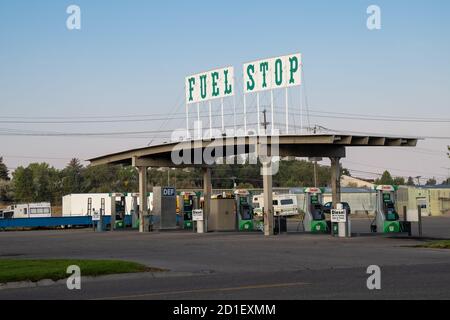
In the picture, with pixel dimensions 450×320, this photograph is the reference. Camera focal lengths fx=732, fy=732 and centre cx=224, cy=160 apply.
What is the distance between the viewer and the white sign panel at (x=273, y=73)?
3962 cm

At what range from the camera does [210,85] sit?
148ft

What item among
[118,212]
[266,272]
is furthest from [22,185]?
[266,272]

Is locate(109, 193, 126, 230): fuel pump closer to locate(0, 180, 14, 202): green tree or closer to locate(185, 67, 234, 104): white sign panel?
locate(185, 67, 234, 104): white sign panel

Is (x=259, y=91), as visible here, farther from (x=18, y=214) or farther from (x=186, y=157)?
(x=18, y=214)

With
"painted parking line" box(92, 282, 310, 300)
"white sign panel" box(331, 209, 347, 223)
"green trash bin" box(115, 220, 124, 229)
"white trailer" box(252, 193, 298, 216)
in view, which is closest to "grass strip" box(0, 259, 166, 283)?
"painted parking line" box(92, 282, 310, 300)

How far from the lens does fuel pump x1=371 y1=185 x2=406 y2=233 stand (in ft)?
123

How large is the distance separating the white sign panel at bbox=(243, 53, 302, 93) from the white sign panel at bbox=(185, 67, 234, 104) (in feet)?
6.32

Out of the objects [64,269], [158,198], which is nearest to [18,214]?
[158,198]

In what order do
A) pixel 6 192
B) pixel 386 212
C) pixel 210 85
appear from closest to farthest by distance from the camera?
pixel 386 212
pixel 210 85
pixel 6 192

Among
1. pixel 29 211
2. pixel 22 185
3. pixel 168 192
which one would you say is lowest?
pixel 29 211

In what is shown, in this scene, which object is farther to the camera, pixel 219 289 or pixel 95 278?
pixel 95 278

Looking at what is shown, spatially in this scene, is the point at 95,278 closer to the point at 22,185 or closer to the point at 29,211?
the point at 29,211

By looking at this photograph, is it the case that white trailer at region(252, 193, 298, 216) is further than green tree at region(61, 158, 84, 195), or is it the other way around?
green tree at region(61, 158, 84, 195)

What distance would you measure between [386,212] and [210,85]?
1379 cm
